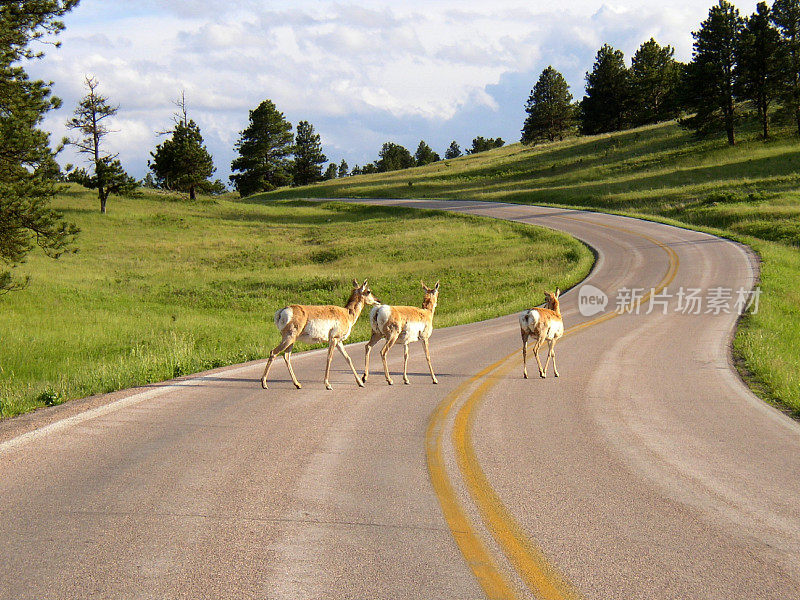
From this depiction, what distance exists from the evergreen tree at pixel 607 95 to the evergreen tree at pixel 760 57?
37432 millimetres

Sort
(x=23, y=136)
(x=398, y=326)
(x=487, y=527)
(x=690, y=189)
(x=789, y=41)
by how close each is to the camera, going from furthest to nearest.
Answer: (x=789, y=41) → (x=690, y=189) → (x=23, y=136) → (x=398, y=326) → (x=487, y=527)

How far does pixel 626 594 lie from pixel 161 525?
3.45 meters

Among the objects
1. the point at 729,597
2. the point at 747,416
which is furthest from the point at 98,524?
the point at 747,416

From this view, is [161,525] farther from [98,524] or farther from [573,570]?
[573,570]

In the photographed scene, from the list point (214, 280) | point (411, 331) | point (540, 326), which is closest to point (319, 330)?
point (411, 331)

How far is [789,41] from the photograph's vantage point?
6425 cm

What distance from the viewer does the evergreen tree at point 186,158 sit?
8025cm

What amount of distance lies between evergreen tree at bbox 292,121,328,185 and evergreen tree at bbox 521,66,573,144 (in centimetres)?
4070

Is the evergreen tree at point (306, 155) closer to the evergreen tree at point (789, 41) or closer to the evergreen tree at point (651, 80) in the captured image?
the evergreen tree at point (651, 80)

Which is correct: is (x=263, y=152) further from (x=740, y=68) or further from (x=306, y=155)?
(x=740, y=68)

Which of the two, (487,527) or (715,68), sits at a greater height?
(715,68)

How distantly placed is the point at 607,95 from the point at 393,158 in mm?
63256

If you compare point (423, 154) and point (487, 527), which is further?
point (423, 154)

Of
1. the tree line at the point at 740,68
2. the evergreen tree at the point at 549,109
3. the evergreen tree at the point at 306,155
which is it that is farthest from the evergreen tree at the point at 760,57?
the evergreen tree at the point at 306,155
